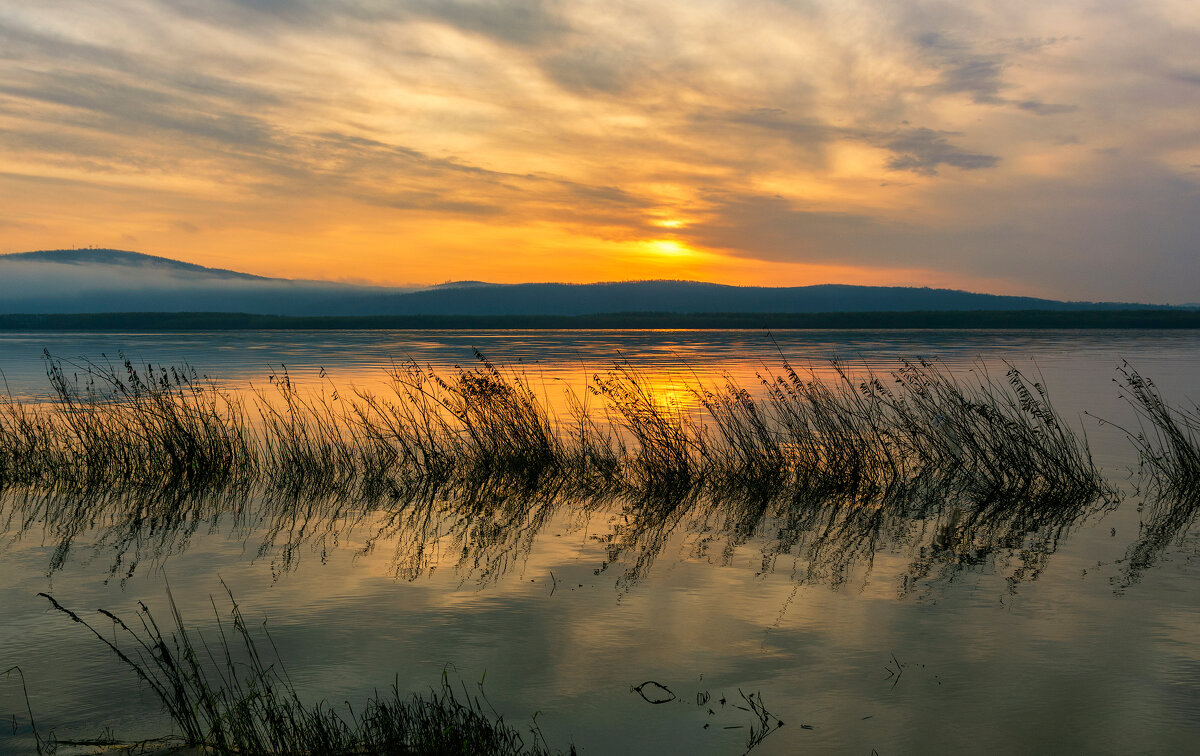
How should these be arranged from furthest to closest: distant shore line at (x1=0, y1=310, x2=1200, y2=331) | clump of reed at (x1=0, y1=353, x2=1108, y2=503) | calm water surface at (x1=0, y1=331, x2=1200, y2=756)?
distant shore line at (x1=0, y1=310, x2=1200, y2=331), clump of reed at (x1=0, y1=353, x2=1108, y2=503), calm water surface at (x1=0, y1=331, x2=1200, y2=756)

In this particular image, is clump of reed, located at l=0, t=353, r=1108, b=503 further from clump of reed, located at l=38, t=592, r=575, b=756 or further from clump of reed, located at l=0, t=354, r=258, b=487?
clump of reed, located at l=38, t=592, r=575, b=756

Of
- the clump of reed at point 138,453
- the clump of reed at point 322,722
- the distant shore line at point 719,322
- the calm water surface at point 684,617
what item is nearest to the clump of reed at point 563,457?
the clump of reed at point 138,453

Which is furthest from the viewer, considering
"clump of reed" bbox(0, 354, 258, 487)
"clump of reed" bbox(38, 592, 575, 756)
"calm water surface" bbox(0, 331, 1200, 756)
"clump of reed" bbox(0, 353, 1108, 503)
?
"clump of reed" bbox(0, 354, 258, 487)

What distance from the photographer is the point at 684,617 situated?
7645 mm

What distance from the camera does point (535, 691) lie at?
20.4ft

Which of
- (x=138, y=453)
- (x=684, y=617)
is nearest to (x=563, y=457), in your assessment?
(x=138, y=453)

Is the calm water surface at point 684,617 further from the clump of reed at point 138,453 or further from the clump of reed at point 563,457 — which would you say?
the clump of reed at point 138,453

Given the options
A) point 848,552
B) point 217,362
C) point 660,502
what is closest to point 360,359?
point 217,362

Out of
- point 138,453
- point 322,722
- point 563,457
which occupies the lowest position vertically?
point 138,453

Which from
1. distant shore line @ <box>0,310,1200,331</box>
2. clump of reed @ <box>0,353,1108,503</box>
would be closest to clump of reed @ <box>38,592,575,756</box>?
clump of reed @ <box>0,353,1108,503</box>

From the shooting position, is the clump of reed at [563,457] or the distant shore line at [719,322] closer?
the clump of reed at [563,457]

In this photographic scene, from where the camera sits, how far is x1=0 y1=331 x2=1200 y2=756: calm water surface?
5754mm

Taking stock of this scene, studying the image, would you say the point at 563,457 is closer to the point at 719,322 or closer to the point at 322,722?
the point at 322,722

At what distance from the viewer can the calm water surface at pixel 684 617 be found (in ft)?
18.9
